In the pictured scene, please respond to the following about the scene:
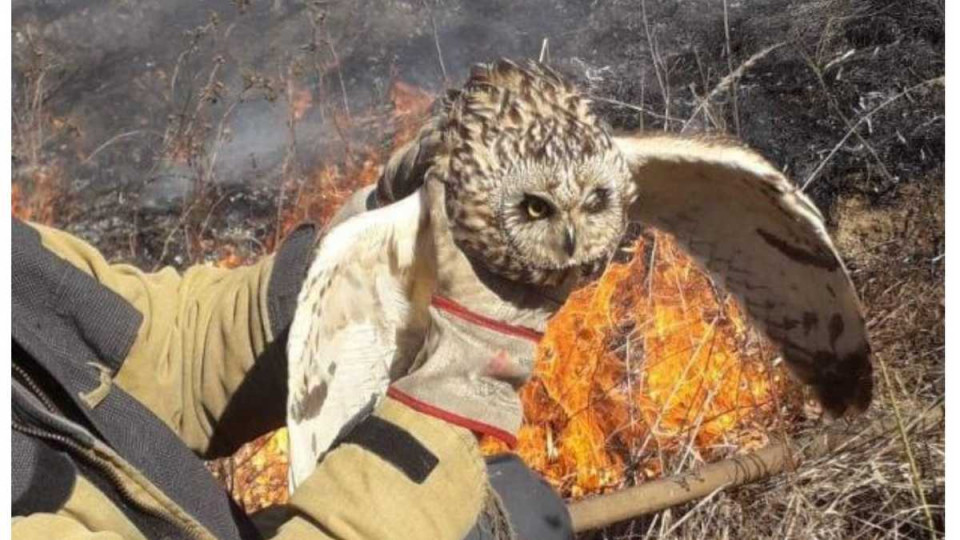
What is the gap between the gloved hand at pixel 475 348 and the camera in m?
1.59

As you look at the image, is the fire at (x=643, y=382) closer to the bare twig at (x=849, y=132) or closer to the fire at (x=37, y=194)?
the bare twig at (x=849, y=132)

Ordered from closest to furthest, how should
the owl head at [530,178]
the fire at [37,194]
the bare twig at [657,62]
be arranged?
the owl head at [530,178] < the bare twig at [657,62] < the fire at [37,194]

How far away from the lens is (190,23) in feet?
12.1

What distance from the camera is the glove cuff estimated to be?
5.15ft

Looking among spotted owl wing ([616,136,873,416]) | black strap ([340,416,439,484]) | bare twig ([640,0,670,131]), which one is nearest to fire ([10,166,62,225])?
bare twig ([640,0,670,131])

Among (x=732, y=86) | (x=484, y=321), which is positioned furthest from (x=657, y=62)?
(x=484, y=321)

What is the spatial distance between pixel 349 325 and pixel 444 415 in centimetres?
36

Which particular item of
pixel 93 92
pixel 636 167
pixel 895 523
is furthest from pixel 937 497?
pixel 93 92

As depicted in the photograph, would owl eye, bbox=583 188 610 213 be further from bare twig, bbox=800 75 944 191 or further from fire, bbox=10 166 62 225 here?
fire, bbox=10 166 62 225

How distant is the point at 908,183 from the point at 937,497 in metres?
0.61

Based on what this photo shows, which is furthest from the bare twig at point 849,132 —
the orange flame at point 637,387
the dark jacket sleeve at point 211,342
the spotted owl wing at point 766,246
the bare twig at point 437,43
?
the dark jacket sleeve at point 211,342

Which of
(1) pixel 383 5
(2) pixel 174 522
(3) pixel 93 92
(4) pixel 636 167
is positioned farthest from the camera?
(3) pixel 93 92

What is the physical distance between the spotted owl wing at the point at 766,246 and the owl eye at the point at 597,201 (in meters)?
0.12

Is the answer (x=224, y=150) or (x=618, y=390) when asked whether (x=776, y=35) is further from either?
(x=224, y=150)
